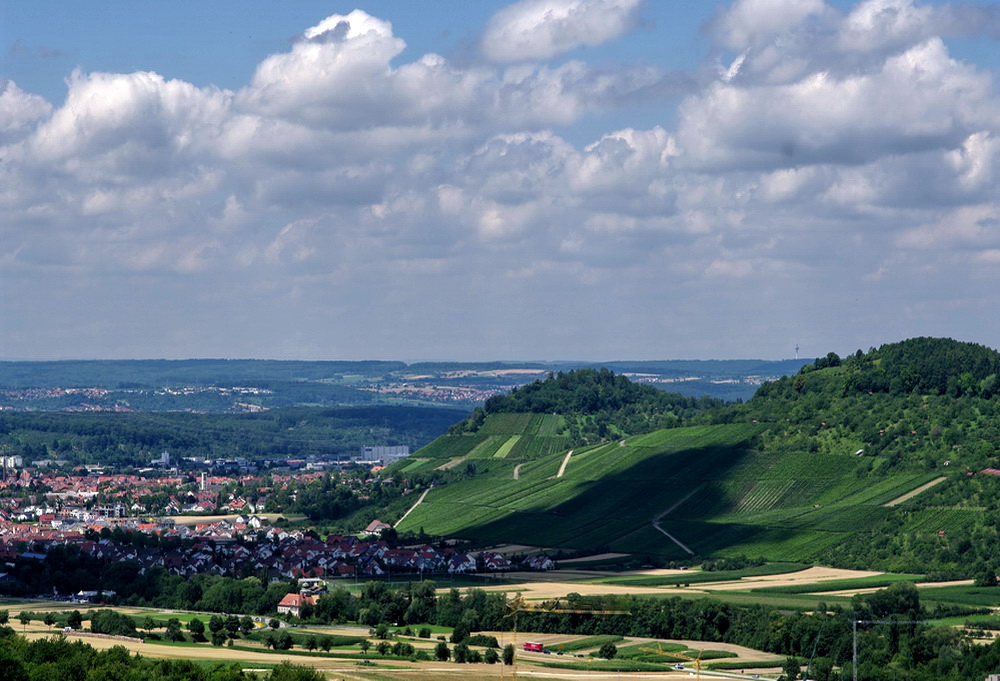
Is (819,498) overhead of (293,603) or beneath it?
overhead

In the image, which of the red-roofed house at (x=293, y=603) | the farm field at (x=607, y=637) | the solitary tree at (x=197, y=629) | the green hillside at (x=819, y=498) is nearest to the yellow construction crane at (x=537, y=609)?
the farm field at (x=607, y=637)

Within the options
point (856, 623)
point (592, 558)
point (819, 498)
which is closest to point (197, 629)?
point (856, 623)

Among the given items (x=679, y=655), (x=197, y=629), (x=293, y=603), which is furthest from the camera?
(x=293, y=603)

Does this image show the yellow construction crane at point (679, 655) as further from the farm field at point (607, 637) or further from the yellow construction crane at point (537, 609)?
the yellow construction crane at point (537, 609)

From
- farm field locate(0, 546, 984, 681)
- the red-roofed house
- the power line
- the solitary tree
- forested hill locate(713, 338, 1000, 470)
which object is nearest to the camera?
the power line

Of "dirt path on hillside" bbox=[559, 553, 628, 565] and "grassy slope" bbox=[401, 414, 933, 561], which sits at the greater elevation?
"grassy slope" bbox=[401, 414, 933, 561]

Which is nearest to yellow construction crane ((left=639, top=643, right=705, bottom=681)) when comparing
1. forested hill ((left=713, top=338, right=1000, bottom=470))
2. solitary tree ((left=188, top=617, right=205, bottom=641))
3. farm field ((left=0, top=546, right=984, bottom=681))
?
farm field ((left=0, top=546, right=984, bottom=681))

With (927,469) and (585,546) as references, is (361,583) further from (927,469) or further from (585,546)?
(927,469)

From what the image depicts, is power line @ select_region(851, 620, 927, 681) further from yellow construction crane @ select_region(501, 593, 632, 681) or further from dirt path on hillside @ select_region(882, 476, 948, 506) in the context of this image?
dirt path on hillside @ select_region(882, 476, 948, 506)

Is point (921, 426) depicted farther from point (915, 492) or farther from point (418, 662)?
point (418, 662)

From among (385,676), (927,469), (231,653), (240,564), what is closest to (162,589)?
(240,564)

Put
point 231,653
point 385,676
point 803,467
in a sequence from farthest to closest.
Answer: point 803,467 → point 231,653 → point 385,676
